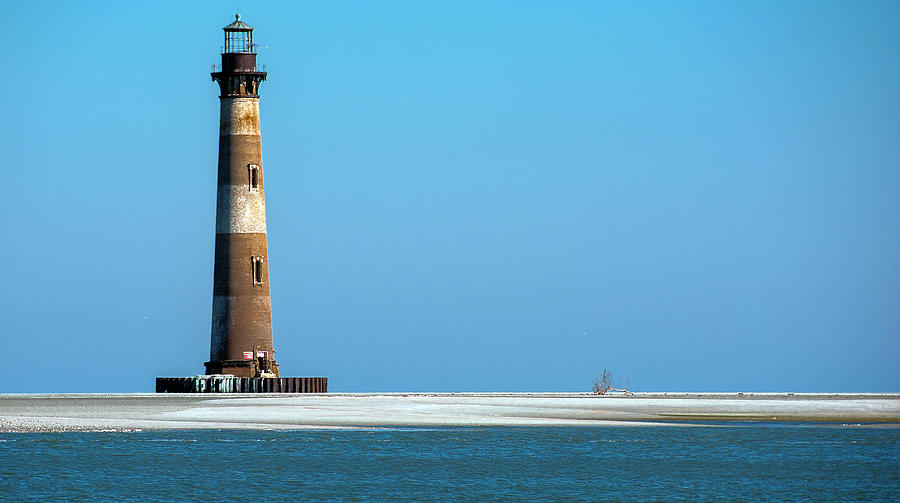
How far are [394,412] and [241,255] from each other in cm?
1487

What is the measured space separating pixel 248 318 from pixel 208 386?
3.07 m

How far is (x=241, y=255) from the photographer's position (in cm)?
5938

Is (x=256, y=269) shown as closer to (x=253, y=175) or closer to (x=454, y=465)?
(x=253, y=175)

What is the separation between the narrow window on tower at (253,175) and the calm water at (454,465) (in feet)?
75.1

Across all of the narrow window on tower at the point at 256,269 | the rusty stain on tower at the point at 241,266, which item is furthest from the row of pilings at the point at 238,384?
the narrow window on tower at the point at 256,269

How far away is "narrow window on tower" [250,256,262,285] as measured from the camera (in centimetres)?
5953

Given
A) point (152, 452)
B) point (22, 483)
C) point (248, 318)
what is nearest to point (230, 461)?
point (152, 452)

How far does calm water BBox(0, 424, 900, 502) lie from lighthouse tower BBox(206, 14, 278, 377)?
21604 millimetres

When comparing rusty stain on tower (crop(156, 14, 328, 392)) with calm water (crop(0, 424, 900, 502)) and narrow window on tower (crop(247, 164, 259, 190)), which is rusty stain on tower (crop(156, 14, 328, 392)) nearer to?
narrow window on tower (crop(247, 164, 259, 190))

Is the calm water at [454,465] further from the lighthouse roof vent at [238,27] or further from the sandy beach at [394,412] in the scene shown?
the lighthouse roof vent at [238,27]

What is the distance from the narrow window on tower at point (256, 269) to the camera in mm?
59531

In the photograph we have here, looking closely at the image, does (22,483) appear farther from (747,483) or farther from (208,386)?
(208,386)

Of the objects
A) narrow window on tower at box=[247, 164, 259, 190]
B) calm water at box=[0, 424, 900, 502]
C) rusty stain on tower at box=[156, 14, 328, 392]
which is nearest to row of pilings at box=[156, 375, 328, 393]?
rusty stain on tower at box=[156, 14, 328, 392]

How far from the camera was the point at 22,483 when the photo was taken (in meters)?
27.5
